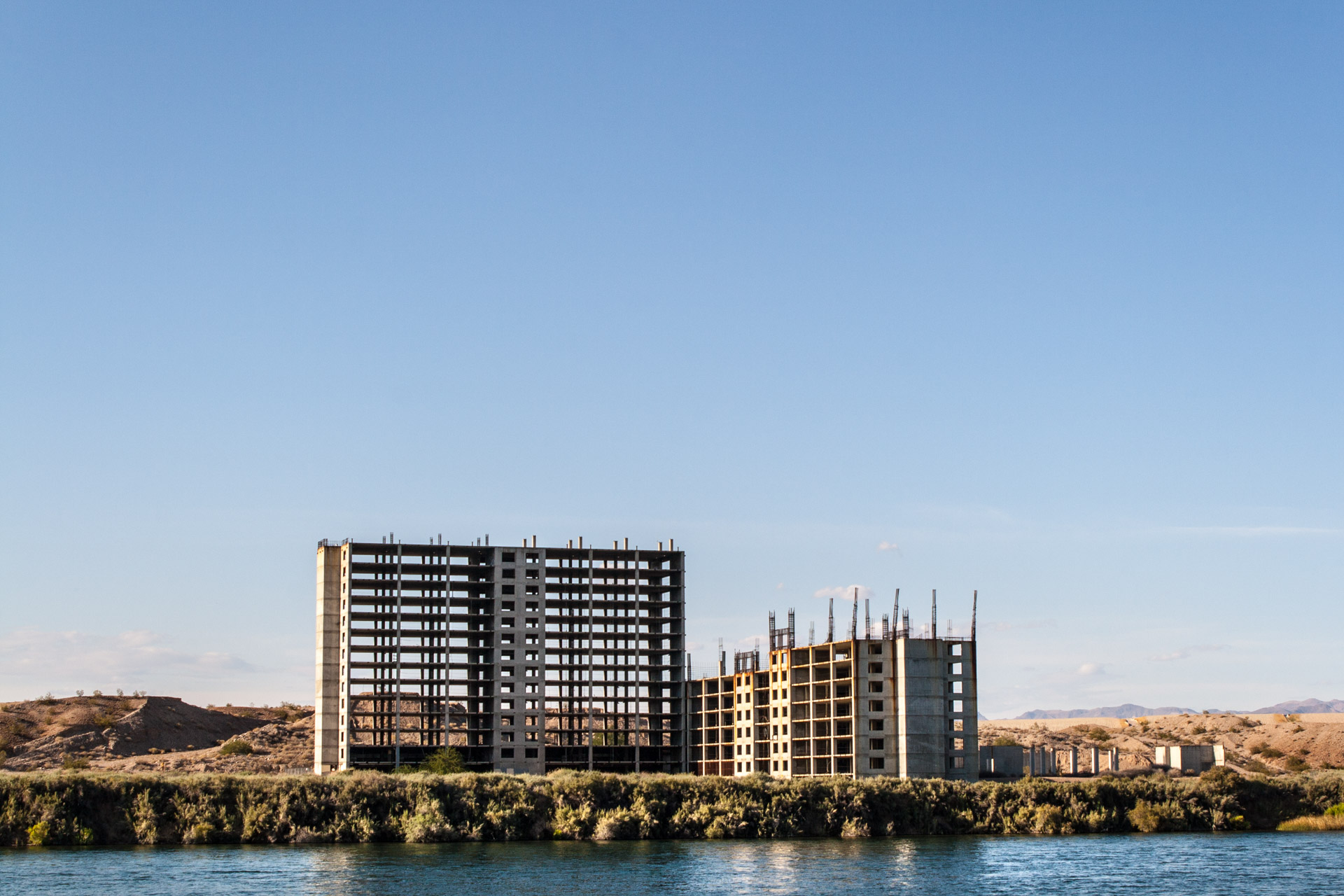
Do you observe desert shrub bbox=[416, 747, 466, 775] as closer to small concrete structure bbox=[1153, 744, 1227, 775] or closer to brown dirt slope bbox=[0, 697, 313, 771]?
brown dirt slope bbox=[0, 697, 313, 771]

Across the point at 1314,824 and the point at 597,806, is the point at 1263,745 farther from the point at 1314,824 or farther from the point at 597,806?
the point at 597,806

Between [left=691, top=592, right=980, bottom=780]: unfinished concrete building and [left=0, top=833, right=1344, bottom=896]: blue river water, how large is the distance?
23579mm

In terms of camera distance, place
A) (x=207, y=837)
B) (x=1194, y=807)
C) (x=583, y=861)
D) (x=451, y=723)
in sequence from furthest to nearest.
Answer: (x=451, y=723) → (x=1194, y=807) → (x=207, y=837) → (x=583, y=861)

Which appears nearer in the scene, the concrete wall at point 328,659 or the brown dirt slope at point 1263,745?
the concrete wall at point 328,659

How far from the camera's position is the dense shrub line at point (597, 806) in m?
89.4

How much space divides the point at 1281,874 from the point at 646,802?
125 ft

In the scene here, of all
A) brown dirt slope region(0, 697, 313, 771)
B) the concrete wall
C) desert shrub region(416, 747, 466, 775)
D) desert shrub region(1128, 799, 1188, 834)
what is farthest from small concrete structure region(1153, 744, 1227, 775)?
brown dirt slope region(0, 697, 313, 771)

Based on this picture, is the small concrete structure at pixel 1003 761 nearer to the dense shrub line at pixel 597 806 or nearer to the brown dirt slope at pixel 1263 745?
the dense shrub line at pixel 597 806

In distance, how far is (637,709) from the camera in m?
153

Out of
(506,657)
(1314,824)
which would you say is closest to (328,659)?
(506,657)

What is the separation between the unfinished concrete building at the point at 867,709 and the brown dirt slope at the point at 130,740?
59.4 m

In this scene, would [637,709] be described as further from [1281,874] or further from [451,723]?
[1281,874]

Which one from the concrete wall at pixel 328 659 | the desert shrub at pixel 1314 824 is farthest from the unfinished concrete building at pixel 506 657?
the desert shrub at pixel 1314 824

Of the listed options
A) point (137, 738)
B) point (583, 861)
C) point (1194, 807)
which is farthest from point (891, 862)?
point (137, 738)
